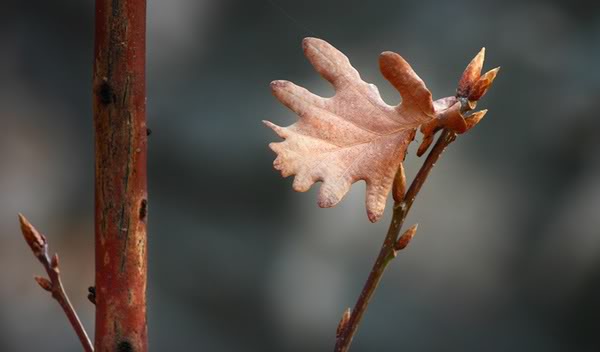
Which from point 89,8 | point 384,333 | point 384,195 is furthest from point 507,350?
point 384,195

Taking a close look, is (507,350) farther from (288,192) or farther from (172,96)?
(172,96)

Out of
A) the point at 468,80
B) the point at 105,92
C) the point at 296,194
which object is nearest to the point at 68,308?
the point at 105,92

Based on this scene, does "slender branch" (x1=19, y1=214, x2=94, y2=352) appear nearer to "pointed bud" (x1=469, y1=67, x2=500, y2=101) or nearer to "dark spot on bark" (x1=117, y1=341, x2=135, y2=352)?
"dark spot on bark" (x1=117, y1=341, x2=135, y2=352)

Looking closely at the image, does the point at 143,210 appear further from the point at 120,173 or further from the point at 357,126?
the point at 357,126

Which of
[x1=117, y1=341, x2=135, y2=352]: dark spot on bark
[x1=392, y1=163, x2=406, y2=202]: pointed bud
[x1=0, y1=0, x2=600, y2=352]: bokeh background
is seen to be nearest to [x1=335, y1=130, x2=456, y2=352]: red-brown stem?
[x1=392, y1=163, x2=406, y2=202]: pointed bud

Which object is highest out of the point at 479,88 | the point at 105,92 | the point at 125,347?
the point at 479,88

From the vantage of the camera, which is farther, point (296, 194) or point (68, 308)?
point (296, 194)
